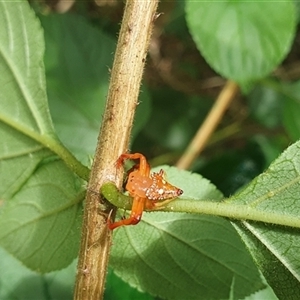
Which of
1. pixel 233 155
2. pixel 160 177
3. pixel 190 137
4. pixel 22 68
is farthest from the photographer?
pixel 190 137

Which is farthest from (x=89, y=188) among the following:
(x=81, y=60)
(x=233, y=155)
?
(x=233, y=155)

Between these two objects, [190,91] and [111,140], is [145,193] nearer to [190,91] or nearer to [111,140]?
[111,140]

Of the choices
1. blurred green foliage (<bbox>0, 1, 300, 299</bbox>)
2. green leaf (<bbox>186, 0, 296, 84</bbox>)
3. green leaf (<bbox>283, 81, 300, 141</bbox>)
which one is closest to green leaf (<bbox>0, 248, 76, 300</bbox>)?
blurred green foliage (<bbox>0, 1, 300, 299</bbox>)

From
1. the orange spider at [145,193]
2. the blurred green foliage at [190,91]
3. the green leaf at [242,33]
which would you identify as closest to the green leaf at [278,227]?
the orange spider at [145,193]

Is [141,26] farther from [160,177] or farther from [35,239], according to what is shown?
[35,239]

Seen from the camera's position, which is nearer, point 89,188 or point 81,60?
point 89,188
